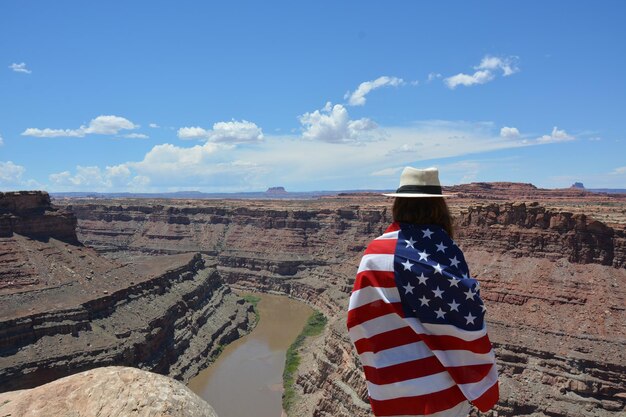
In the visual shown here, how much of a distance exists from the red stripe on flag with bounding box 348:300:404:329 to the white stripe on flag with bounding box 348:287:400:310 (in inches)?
1.4

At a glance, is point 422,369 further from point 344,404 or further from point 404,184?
point 344,404

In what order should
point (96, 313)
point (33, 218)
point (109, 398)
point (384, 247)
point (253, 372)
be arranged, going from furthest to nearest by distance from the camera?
point (33, 218), point (253, 372), point (96, 313), point (109, 398), point (384, 247)

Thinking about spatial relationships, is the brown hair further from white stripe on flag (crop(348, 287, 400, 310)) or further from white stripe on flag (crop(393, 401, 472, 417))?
white stripe on flag (crop(393, 401, 472, 417))

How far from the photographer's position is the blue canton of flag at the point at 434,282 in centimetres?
487

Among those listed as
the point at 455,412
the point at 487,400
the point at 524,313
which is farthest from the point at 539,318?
the point at 455,412

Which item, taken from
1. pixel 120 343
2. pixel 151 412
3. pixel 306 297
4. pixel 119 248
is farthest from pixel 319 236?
pixel 151 412

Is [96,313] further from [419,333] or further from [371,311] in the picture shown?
[419,333]

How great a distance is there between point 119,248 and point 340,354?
221ft

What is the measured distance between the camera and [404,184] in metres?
5.38

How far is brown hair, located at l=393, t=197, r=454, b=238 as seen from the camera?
17.3 feet

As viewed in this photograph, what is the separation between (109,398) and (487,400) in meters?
4.15

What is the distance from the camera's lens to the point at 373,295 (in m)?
4.95

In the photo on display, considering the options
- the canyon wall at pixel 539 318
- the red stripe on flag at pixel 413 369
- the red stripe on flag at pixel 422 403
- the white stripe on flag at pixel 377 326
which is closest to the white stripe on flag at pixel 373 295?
the white stripe on flag at pixel 377 326

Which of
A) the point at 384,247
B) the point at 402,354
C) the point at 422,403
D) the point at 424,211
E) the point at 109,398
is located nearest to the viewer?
the point at 422,403
